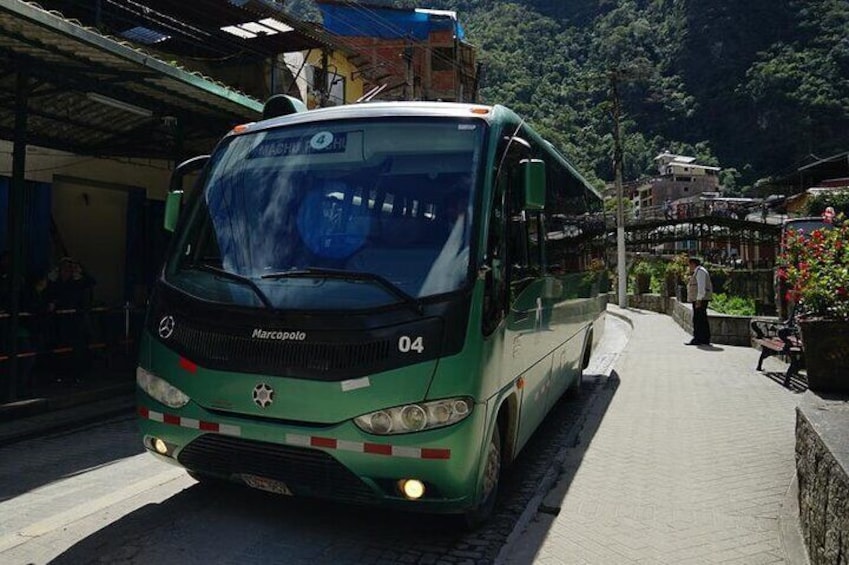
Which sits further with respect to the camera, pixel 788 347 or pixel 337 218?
pixel 788 347

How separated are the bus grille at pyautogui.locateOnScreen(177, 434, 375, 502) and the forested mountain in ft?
252

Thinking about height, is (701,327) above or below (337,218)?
below

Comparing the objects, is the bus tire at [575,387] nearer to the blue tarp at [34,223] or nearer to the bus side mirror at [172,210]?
the bus side mirror at [172,210]

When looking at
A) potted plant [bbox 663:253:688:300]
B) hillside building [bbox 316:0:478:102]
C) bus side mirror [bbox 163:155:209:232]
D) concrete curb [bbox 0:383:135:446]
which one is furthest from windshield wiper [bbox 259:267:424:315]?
hillside building [bbox 316:0:478:102]

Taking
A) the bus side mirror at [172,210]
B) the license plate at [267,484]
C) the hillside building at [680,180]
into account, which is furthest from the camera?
the hillside building at [680,180]

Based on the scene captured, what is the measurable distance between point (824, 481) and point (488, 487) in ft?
6.21

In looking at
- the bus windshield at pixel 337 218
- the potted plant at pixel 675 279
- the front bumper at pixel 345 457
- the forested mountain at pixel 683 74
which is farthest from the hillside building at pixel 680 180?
the front bumper at pixel 345 457

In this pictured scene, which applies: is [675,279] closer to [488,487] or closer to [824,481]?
[488,487]

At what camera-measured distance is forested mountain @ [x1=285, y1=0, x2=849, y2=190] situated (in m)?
87.6

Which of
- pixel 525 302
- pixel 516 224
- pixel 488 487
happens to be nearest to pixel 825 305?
pixel 525 302

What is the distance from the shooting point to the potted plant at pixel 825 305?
5602 millimetres

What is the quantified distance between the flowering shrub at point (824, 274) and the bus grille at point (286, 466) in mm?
4857

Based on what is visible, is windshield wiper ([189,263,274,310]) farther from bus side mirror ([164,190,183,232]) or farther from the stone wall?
the stone wall

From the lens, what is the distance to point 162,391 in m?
4.01
